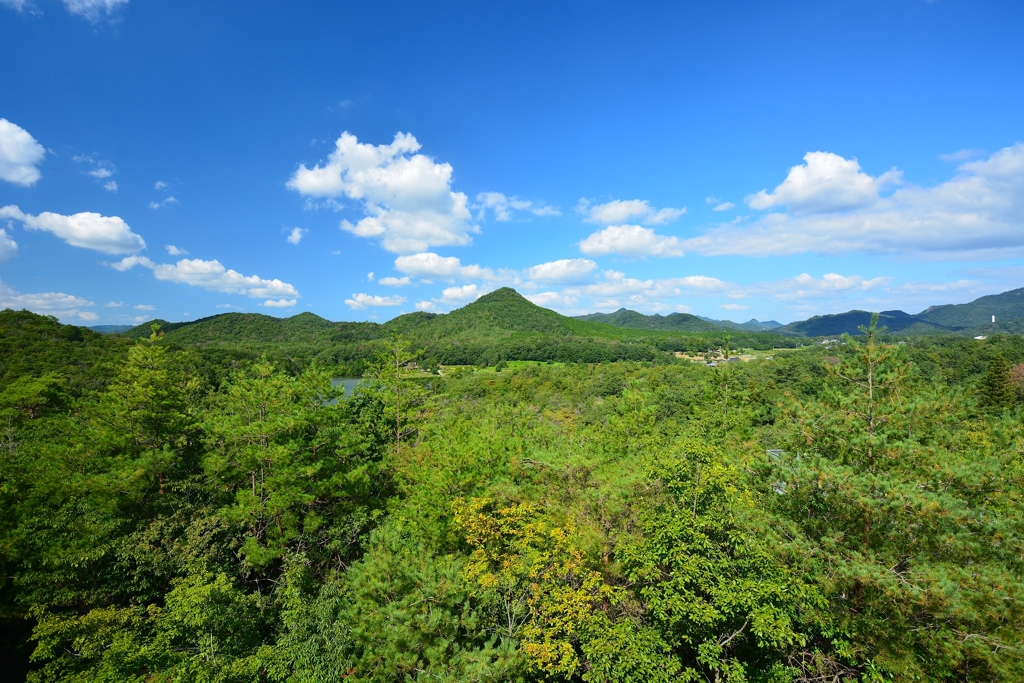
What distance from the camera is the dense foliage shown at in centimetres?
738

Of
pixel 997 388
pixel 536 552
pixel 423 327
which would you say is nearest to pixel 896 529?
pixel 536 552

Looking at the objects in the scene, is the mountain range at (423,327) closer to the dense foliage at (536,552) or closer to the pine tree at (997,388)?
the pine tree at (997,388)

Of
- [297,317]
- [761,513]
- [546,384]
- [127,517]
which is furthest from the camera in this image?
[297,317]

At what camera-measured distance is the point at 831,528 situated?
8.26 meters

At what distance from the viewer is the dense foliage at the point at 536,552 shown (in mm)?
7379

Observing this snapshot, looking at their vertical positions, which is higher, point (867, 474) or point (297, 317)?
point (297, 317)

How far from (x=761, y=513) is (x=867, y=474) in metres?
2.15

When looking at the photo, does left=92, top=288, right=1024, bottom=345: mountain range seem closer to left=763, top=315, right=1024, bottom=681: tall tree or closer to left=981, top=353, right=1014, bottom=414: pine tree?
left=981, top=353, right=1014, bottom=414: pine tree

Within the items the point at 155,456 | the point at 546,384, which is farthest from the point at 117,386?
the point at 546,384

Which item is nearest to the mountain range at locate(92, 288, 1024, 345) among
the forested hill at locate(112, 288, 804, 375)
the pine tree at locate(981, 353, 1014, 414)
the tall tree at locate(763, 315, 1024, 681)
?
the forested hill at locate(112, 288, 804, 375)

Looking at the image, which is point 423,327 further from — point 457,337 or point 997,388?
point 997,388

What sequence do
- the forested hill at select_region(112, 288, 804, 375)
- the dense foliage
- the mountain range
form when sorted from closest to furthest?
the dense foliage, the forested hill at select_region(112, 288, 804, 375), the mountain range

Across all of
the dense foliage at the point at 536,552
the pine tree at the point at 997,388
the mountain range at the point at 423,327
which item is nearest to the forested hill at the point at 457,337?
the mountain range at the point at 423,327

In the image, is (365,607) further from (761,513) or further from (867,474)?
(867,474)
